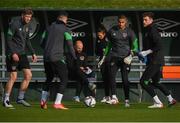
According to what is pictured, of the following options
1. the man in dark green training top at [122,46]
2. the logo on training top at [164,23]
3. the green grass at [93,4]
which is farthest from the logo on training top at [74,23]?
the man in dark green training top at [122,46]

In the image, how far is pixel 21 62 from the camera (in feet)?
49.8

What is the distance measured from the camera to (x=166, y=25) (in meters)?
22.4

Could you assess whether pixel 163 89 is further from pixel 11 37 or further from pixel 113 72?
pixel 11 37

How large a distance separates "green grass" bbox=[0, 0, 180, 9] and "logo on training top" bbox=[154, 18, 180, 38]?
6.63ft

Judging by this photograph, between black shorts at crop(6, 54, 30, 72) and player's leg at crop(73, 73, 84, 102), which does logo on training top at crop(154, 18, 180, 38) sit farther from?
black shorts at crop(6, 54, 30, 72)

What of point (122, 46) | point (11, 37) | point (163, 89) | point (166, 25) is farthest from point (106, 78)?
point (11, 37)

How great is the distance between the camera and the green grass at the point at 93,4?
20172mm

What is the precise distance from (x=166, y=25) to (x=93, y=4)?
3.18 metres

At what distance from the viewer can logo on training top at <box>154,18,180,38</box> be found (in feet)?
73.3

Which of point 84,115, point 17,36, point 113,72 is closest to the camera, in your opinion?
point 84,115

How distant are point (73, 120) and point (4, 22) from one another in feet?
36.2

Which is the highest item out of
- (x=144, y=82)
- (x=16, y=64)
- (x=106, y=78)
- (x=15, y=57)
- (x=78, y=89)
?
(x=15, y=57)

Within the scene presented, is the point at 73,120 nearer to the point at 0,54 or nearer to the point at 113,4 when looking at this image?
the point at 113,4

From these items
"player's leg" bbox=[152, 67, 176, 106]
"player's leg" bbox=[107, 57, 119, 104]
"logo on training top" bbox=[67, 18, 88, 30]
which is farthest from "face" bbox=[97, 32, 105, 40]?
"player's leg" bbox=[152, 67, 176, 106]
